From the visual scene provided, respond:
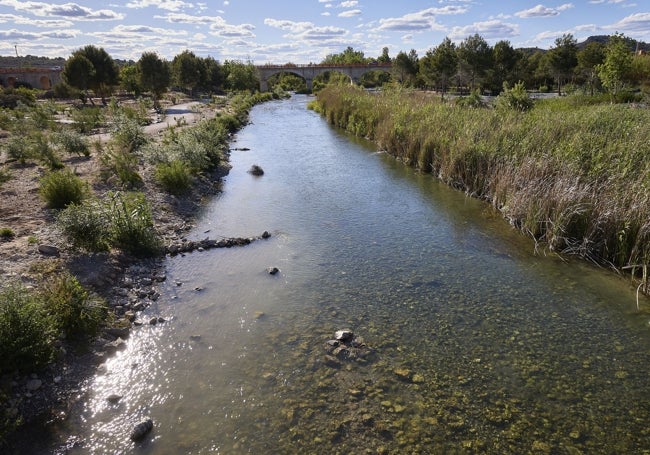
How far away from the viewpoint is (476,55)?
55750mm

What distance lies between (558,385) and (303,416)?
4.06m

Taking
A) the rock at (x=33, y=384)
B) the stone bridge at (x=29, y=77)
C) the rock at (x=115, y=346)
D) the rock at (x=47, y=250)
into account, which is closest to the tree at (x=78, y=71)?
the stone bridge at (x=29, y=77)

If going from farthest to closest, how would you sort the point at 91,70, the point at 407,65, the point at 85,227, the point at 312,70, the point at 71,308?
the point at 312,70
the point at 407,65
the point at 91,70
the point at 85,227
the point at 71,308

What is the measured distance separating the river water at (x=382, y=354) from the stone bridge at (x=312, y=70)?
98868 millimetres

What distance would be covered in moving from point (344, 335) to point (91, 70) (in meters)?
49.2

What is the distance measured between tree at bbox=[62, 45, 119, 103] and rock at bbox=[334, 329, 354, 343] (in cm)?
4894

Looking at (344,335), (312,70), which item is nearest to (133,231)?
(344,335)

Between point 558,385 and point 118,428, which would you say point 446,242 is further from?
point 118,428

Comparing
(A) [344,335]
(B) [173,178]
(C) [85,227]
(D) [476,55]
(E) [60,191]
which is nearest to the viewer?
(A) [344,335]

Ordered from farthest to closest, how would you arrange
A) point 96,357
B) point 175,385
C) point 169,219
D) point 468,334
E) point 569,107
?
point 569,107 → point 169,219 → point 468,334 → point 96,357 → point 175,385

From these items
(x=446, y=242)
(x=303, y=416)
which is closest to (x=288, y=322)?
(x=303, y=416)

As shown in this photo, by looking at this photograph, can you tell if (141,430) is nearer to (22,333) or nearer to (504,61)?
(22,333)

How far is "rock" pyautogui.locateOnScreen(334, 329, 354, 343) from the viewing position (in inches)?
299

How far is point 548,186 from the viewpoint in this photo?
11.7 m
